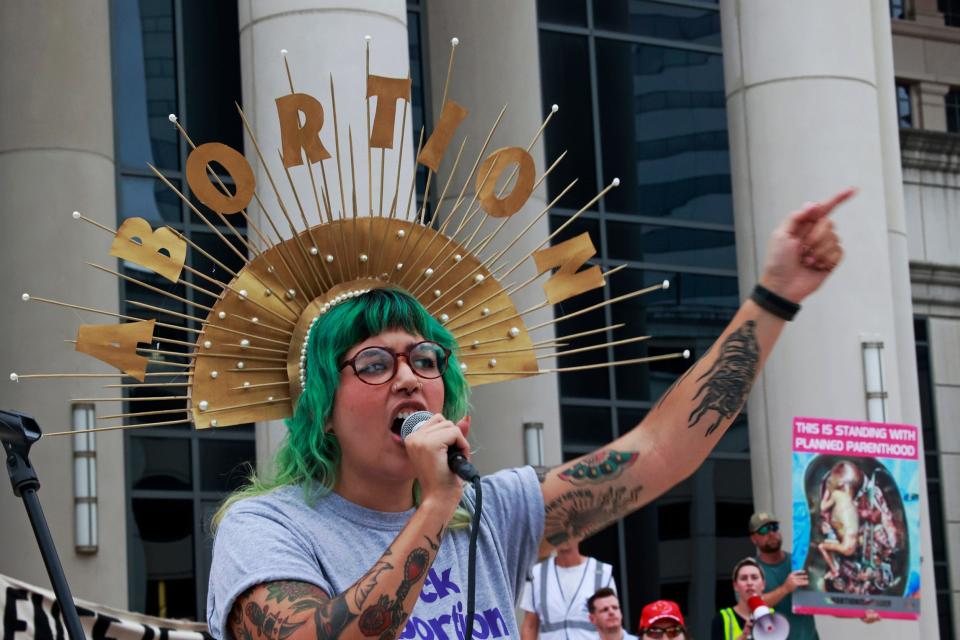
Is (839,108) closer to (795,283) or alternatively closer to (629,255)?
(629,255)

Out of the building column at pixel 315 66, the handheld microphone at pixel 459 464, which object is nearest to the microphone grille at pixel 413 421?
the handheld microphone at pixel 459 464

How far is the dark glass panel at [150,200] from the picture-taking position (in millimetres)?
14805

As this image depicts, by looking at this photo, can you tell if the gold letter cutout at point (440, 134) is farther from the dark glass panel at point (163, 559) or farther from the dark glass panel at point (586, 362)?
the dark glass panel at point (586, 362)

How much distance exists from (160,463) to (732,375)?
37.9 feet

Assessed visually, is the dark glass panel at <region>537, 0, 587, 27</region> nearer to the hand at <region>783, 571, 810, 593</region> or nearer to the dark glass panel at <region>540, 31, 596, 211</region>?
the dark glass panel at <region>540, 31, 596, 211</region>

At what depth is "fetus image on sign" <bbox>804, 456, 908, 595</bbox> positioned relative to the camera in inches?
375

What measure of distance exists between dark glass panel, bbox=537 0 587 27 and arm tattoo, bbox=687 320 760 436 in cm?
1411

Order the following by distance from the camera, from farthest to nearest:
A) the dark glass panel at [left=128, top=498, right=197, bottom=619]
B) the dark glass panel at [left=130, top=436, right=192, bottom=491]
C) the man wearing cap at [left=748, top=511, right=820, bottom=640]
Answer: the dark glass panel at [left=130, top=436, right=192, bottom=491], the dark glass panel at [left=128, top=498, right=197, bottom=619], the man wearing cap at [left=748, top=511, right=820, bottom=640]

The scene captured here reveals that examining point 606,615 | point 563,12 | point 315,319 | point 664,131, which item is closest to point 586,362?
point 664,131

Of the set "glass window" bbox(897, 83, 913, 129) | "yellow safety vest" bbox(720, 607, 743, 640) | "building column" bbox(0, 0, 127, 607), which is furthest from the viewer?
"glass window" bbox(897, 83, 913, 129)

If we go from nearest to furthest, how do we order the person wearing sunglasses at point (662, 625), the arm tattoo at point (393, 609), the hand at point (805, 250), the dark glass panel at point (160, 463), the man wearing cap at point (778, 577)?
the arm tattoo at point (393, 609), the hand at point (805, 250), the person wearing sunglasses at point (662, 625), the man wearing cap at point (778, 577), the dark glass panel at point (160, 463)

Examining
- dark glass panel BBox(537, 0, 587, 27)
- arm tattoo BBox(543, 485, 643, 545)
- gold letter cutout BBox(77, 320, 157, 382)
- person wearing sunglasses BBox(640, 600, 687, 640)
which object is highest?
dark glass panel BBox(537, 0, 587, 27)

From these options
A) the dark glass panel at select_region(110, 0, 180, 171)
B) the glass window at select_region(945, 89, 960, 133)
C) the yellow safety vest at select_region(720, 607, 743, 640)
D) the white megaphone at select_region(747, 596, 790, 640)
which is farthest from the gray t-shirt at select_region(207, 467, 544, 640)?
the glass window at select_region(945, 89, 960, 133)

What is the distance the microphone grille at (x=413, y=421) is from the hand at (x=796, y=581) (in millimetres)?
6515
